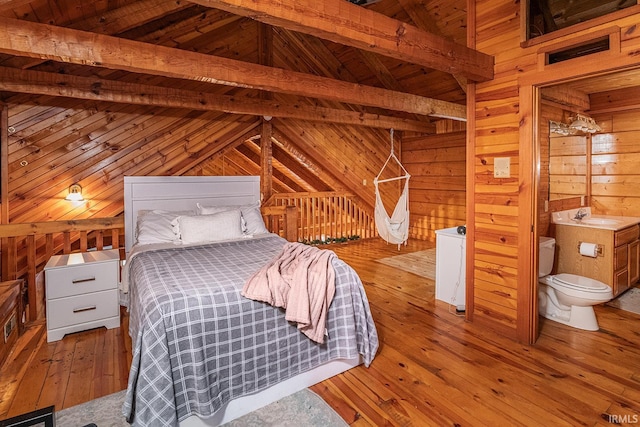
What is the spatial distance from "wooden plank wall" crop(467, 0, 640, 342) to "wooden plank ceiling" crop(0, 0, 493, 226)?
0.62 ft

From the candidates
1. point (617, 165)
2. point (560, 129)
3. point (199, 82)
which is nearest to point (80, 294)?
point (199, 82)

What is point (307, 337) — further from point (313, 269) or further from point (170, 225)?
point (170, 225)

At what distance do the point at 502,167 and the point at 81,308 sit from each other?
3.42 metres

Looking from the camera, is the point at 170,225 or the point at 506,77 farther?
the point at 170,225

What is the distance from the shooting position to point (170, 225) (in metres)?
3.33

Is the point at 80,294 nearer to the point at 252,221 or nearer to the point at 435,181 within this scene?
the point at 252,221

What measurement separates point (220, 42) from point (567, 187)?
14.7ft

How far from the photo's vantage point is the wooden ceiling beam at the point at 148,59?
6.16ft

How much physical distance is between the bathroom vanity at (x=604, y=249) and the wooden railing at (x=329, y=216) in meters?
3.44

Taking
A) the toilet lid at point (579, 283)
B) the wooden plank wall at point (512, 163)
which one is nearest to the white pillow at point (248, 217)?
the wooden plank wall at point (512, 163)

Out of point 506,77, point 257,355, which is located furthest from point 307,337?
point 506,77

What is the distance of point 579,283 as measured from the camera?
2.79m

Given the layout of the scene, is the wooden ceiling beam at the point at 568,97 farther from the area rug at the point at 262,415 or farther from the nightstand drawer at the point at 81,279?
the nightstand drawer at the point at 81,279

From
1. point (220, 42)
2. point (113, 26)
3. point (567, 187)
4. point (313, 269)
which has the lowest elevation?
point (313, 269)
